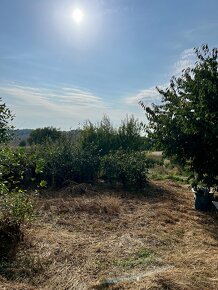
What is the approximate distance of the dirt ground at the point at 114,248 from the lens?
3479 mm

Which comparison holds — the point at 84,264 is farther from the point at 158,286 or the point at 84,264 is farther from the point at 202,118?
the point at 202,118

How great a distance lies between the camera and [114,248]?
15.0ft

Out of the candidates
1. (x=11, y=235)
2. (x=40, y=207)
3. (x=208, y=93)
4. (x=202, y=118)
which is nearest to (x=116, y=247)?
(x=11, y=235)

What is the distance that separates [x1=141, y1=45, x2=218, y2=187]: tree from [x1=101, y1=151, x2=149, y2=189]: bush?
2.16 metres

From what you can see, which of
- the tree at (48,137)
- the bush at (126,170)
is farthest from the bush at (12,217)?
the tree at (48,137)

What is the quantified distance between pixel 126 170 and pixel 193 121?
375 centimetres

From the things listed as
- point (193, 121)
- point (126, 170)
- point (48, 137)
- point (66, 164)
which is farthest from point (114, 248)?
point (48, 137)

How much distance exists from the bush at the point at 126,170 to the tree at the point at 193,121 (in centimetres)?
216

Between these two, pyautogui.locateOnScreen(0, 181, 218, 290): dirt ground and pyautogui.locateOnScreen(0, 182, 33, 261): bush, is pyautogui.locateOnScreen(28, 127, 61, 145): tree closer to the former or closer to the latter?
pyautogui.locateOnScreen(0, 181, 218, 290): dirt ground

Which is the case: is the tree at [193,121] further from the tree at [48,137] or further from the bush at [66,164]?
the tree at [48,137]

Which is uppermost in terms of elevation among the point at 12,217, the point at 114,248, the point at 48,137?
the point at 48,137

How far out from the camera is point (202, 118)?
21.7 feet

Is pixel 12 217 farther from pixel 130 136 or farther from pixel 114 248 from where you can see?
pixel 130 136

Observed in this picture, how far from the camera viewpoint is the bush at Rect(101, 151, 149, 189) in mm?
9938
